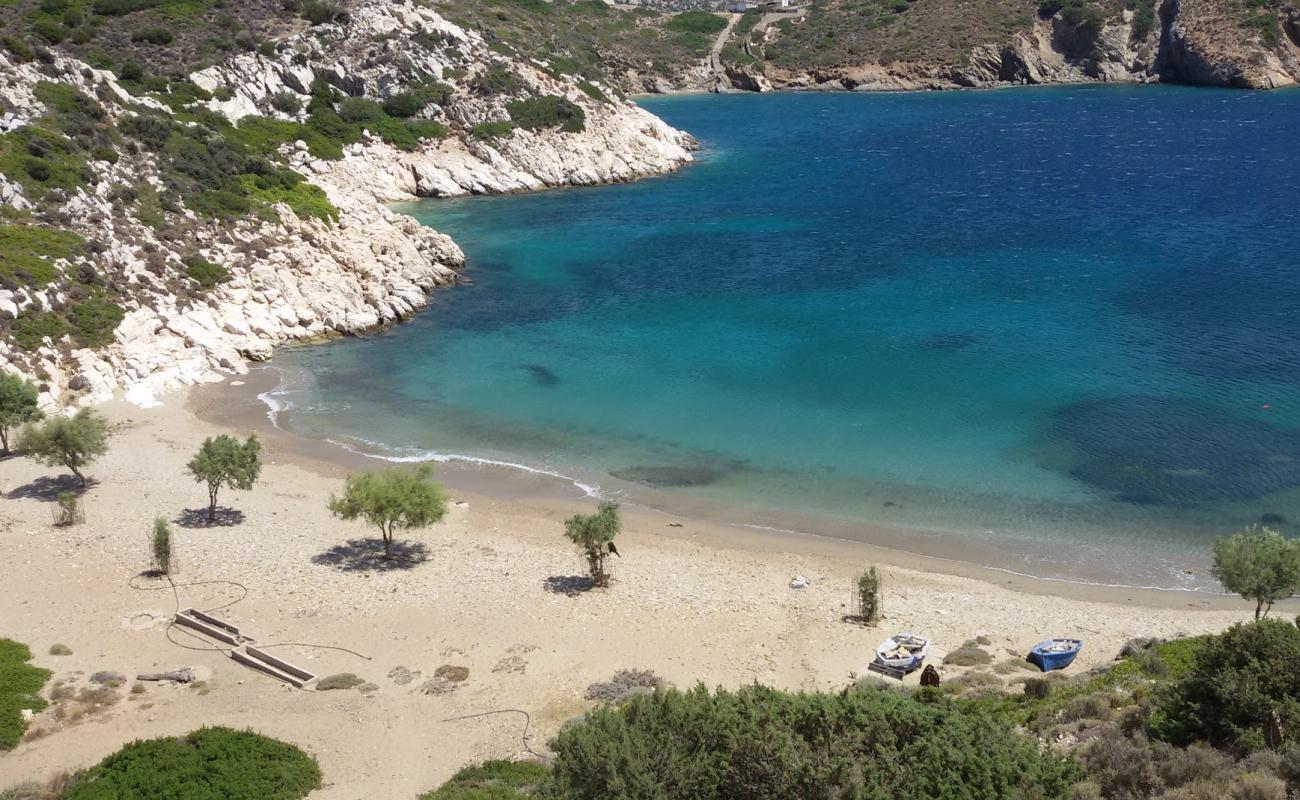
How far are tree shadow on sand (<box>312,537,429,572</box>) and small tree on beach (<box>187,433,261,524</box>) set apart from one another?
14.4 feet

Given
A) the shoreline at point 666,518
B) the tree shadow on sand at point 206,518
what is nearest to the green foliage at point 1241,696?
the shoreline at point 666,518

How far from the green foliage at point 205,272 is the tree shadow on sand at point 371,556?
85.8 feet

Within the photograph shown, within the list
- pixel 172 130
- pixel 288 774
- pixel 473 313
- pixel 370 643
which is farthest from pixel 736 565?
pixel 172 130

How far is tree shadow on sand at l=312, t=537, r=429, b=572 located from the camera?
103 ft

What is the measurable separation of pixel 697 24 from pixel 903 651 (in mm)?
178026

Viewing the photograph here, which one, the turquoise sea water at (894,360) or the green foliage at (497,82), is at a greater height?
the green foliage at (497,82)

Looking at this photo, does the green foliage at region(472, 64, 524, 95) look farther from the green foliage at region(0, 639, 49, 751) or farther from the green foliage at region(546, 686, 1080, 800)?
the green foliage at region(546, 686, 1080, 800)

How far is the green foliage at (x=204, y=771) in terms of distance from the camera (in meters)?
19.7

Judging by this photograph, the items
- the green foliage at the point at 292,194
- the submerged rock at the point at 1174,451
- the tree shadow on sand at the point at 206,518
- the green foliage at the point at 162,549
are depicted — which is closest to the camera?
the green foliage at the point at 162,549

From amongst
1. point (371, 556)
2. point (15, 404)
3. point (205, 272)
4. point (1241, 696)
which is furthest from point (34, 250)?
point (1241, 696)

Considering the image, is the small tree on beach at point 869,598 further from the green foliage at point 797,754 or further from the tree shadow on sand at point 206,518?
the tree shadow on sand at point 206,518

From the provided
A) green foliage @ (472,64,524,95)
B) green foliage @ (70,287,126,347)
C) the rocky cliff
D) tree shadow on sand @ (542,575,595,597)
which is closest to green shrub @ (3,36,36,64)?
the rocky cliff

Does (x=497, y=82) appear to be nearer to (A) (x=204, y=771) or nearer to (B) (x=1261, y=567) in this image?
(B) (x=1261, y=567)

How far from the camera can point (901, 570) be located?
32.2m
